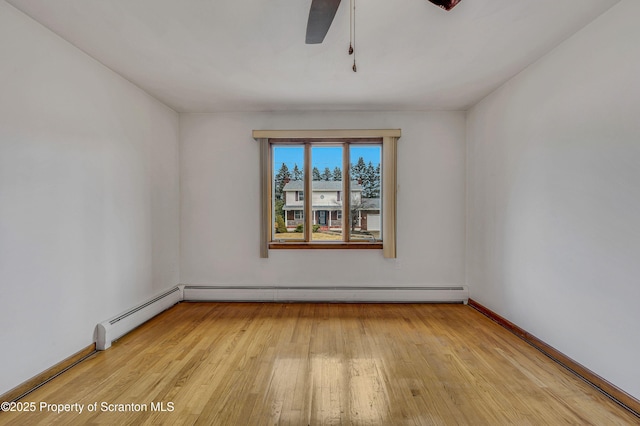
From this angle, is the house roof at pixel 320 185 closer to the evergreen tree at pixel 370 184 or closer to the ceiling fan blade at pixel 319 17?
the evergreen tree at pixel 370 184

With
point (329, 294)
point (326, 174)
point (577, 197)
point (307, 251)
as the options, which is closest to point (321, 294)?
point (329, 294)

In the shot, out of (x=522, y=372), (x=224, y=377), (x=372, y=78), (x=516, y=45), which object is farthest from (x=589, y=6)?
(x=224, y=377)

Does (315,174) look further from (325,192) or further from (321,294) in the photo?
(321,294)

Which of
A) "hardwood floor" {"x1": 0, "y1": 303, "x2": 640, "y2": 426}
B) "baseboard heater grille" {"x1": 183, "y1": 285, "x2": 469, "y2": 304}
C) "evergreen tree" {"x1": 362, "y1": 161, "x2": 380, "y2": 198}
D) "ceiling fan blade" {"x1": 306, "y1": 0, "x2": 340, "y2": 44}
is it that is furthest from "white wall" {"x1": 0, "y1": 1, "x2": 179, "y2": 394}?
"evergreen tree" {"x1": 362, "y1": 161, "x2": 380, "y2": 198}

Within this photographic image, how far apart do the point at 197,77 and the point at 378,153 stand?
95.9 inches

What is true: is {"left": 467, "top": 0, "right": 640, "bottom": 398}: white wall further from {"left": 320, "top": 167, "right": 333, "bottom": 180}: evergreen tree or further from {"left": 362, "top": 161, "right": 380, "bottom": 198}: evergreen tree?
{"left": 320, "top": 167, "right": 333, "bottom": 180}: evergreen tree

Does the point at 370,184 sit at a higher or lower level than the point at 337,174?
lower

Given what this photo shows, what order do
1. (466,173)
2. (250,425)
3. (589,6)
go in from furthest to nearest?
(466,173) → (589,6) → (250,425)

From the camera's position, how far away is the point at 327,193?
4172 millimetres

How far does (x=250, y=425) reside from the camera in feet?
5.59

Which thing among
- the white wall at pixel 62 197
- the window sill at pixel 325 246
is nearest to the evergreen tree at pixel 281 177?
the window sill at pixel 325 246

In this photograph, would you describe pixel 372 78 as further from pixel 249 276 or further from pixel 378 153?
pixel 249 276

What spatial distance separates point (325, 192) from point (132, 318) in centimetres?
271

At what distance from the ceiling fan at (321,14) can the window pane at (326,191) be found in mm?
2462
